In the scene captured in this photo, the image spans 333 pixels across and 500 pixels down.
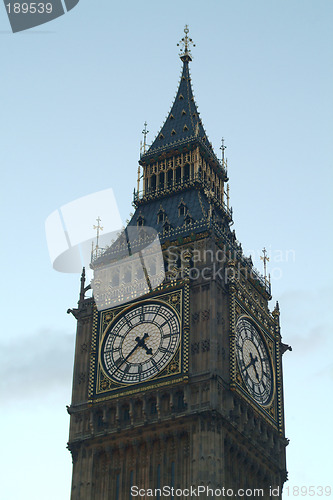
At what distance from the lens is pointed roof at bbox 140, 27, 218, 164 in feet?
291

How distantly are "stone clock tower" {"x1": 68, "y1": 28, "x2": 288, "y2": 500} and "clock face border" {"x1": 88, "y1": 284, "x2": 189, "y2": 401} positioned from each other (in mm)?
81

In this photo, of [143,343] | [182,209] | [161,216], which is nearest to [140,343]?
[143,343]

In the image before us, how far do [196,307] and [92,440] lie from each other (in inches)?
396

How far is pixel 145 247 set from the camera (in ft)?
261

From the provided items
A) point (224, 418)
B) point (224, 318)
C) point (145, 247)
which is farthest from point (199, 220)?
point (224, 418)

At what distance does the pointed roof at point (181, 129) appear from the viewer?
88562 millimetres

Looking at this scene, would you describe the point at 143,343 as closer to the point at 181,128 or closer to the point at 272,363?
the point at 272,363

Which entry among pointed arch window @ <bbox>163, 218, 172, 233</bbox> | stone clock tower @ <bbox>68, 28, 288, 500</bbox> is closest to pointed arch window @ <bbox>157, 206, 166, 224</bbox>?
stone clock tower @ <bbox>68, 28, 288, 500</bbox>

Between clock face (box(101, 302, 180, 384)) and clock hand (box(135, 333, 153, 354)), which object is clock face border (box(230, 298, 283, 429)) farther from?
clock hand (box(135, 333, 153, 354))

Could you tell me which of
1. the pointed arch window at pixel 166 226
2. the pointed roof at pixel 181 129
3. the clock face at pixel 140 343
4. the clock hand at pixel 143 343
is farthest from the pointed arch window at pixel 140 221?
the clock hand at pixel 143 343

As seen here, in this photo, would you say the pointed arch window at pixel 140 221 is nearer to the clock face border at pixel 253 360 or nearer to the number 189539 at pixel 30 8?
the clock face border at pixel 253 360

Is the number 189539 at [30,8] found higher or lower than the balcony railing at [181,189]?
lower

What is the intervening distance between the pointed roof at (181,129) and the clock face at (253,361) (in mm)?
17376

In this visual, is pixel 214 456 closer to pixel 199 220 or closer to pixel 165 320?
pixel 165 320
